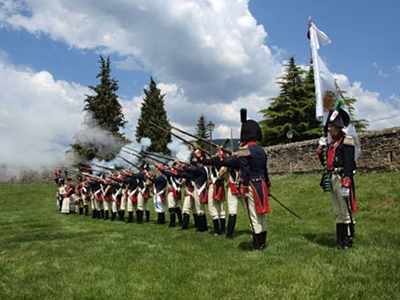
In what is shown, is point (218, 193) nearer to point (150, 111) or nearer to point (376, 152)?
point (376, 152)

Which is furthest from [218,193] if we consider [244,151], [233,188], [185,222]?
[244,151]

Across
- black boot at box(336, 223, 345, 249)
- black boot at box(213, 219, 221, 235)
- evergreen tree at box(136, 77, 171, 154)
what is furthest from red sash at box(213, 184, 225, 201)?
evergreen tree at box(136, 77, 171, 154)

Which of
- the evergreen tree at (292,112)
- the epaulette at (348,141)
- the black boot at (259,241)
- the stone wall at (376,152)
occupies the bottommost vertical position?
the black boot at (259,241)

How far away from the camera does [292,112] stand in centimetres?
3991

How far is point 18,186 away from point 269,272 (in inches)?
1614

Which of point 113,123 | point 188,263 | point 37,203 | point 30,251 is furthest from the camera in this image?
point 113,123

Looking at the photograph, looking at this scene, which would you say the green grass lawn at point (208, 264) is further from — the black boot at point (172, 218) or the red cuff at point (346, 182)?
the black boot at point (172, 218)

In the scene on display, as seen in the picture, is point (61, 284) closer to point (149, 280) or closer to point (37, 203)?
Result: point (149, 280)

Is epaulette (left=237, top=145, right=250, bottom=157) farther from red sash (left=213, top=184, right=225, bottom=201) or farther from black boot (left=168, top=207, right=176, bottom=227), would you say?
black boot (left=168, top=207, right=176, bottom=227)

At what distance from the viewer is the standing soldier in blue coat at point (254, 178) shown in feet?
25.6

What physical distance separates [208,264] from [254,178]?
1.96m

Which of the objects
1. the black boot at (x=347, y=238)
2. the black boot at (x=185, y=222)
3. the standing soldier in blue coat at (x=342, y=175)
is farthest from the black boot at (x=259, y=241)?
the black boot at (x=185, y=222)

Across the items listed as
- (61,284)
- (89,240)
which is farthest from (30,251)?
(61,284)

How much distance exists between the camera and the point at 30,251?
9.20m
